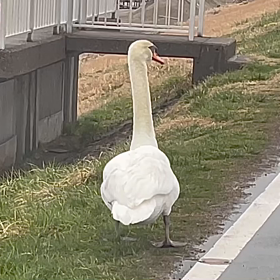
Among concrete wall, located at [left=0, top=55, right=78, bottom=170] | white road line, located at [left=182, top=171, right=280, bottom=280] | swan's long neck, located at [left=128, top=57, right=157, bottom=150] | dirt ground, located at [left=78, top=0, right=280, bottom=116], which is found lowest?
dirt ground, located at [left=78, top=0, right=280, bottom=116]

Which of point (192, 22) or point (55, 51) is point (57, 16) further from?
point (192, 22)

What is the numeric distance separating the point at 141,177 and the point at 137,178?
25mm

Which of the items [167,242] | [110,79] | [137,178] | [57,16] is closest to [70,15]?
[57,16]

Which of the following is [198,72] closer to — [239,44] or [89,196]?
[239,44]

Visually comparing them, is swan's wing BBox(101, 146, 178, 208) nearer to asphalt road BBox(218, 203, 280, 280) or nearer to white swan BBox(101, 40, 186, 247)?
white swan BBox(101, 40, 186, 247)

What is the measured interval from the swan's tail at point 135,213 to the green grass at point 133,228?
319mm

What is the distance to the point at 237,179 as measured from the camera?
25.7 feet

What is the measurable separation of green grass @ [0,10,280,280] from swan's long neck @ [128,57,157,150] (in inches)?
24.3

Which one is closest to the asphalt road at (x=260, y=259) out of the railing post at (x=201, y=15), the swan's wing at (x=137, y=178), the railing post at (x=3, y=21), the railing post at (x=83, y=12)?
the swan's wing at (x=137, y=178)

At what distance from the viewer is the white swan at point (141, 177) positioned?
5527 mm

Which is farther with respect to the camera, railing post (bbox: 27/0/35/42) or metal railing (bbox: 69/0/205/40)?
metal railing (bbox: 69/0/205/40)

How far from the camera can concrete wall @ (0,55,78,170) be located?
35.2 ft

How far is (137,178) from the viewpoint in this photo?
5.68 m

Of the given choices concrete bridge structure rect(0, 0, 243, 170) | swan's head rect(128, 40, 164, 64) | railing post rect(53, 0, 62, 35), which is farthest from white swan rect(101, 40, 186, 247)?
railing post rect(53, 0, 62, 35)
